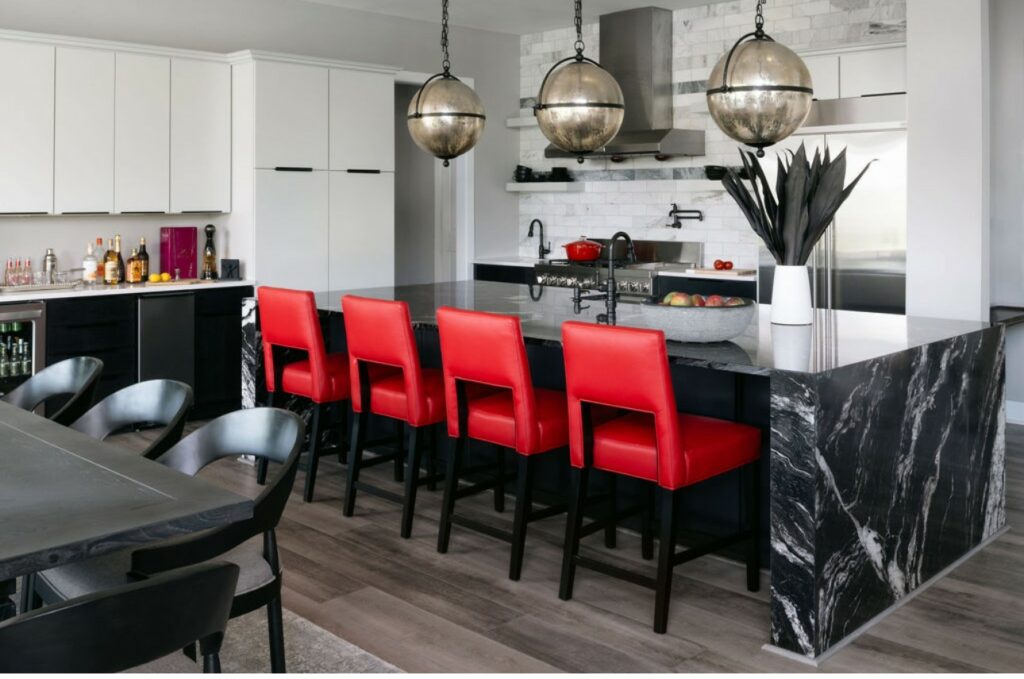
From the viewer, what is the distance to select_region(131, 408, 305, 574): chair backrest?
2.39 metres

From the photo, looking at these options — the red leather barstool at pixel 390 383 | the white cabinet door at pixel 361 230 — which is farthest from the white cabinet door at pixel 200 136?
the red leather barstool at pixel 390 383

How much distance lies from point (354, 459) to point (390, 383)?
417mm

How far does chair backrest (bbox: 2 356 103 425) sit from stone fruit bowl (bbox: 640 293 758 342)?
1960mm

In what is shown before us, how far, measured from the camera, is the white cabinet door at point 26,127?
239 inches

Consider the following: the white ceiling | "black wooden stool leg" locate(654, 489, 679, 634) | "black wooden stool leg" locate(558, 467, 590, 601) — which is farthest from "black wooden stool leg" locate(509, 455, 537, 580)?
the white ceiling

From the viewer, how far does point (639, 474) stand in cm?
351

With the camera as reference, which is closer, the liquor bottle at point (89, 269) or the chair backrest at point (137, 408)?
the chair backrest at point (137, 408)

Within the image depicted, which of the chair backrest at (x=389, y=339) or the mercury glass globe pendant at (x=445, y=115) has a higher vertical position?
the mercury glass globe pendant at (x=445, y=115)

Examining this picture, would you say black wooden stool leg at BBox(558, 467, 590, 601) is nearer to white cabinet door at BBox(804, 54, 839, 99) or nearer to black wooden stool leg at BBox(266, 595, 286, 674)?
black wooden stool leg at BBox(266, 595, 286, 674)

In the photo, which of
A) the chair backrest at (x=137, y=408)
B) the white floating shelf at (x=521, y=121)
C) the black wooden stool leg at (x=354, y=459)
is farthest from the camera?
the white floating shelf at (x=521, y=121)

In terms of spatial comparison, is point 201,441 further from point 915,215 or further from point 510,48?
point 510,48

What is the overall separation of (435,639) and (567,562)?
0.59m

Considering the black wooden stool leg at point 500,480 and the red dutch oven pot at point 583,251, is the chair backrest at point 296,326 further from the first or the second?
the red dutch oven pot at point 583,251

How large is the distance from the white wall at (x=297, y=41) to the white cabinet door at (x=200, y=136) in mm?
348
